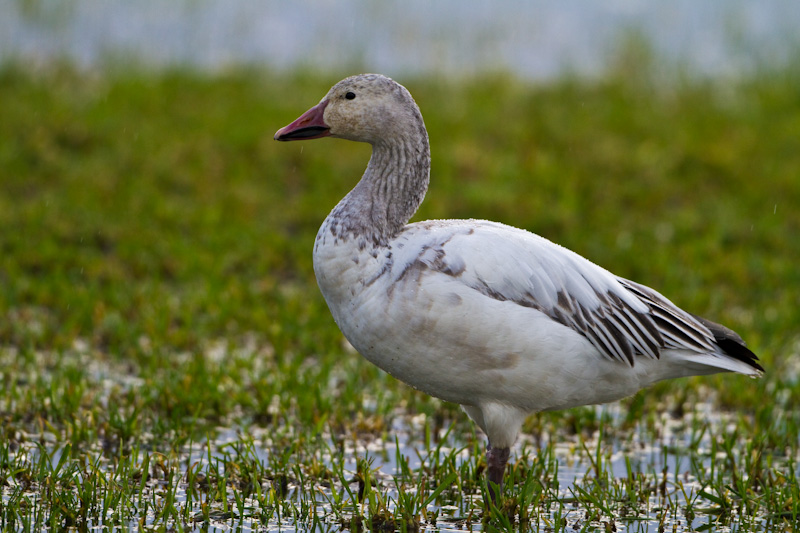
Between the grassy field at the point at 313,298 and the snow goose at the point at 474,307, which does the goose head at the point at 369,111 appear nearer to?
the snow goose at the point at 474,307

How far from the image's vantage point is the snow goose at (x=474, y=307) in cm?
397

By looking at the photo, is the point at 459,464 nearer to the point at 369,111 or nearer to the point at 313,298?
the point at 369,111

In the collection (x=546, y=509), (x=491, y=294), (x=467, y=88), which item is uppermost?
(x=467, y=88)

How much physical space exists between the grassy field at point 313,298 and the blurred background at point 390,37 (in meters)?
0.61

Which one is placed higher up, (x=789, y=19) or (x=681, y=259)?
(x=789, y=19)

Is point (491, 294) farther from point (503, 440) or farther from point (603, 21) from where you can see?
point (603, 21)

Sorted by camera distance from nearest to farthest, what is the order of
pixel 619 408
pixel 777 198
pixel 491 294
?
pixel 491 294 < pixel 619 408 < pixel 777 198

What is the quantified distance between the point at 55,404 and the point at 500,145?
6.03 m

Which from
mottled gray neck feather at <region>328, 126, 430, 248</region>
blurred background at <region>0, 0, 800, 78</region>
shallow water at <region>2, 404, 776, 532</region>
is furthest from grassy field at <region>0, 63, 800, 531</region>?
mottled gray neck feather at <region>328, 126, 430, 248</region>

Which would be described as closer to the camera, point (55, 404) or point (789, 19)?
point (55, 404)

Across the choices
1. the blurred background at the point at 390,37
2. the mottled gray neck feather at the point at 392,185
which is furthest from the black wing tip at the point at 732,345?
the blurred background at the point at 390,37

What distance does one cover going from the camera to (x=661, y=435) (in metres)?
5.32

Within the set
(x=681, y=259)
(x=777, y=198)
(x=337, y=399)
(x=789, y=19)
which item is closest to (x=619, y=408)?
(x=337, y=399)

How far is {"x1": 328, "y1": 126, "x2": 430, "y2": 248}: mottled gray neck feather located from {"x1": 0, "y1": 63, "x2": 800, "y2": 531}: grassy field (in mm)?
1025
